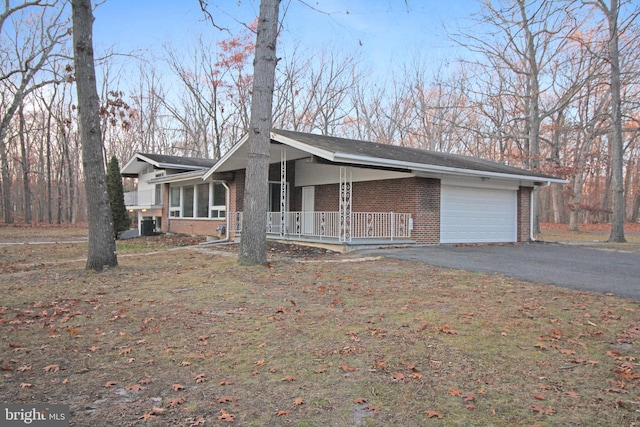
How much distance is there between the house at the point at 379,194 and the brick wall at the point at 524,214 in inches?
1.5

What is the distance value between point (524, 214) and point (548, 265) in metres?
7.44

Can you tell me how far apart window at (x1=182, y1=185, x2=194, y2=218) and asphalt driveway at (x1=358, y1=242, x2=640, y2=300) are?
11.7 meters

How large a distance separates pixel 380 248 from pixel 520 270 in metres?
4.44

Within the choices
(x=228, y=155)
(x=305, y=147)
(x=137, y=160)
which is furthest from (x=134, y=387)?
(x=137, y=160)

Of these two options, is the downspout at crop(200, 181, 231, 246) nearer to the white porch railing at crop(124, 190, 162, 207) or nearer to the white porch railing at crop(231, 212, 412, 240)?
the white porch railing at crop(231, 212, 412, 240)

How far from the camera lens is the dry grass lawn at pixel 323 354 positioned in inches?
124

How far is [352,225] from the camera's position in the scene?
14117 mm

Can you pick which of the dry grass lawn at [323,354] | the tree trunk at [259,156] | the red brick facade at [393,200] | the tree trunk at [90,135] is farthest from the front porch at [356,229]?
the dry grass lawn at [323,354]

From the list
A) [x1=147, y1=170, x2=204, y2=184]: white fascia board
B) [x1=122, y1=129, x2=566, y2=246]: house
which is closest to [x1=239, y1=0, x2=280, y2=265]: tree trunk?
[x1=122, y1=129, x2=566, y2=246]: house

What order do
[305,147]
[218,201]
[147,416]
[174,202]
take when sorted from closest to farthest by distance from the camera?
[147,416], [305,147], [218,201], [174,202]

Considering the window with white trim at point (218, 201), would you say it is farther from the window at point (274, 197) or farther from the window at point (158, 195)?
the window at point (158, 195)

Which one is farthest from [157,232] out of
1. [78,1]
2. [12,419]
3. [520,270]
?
[12,419]

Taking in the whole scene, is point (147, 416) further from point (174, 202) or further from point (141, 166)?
point (141, 166)

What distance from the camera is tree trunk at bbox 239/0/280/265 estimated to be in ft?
31.0
